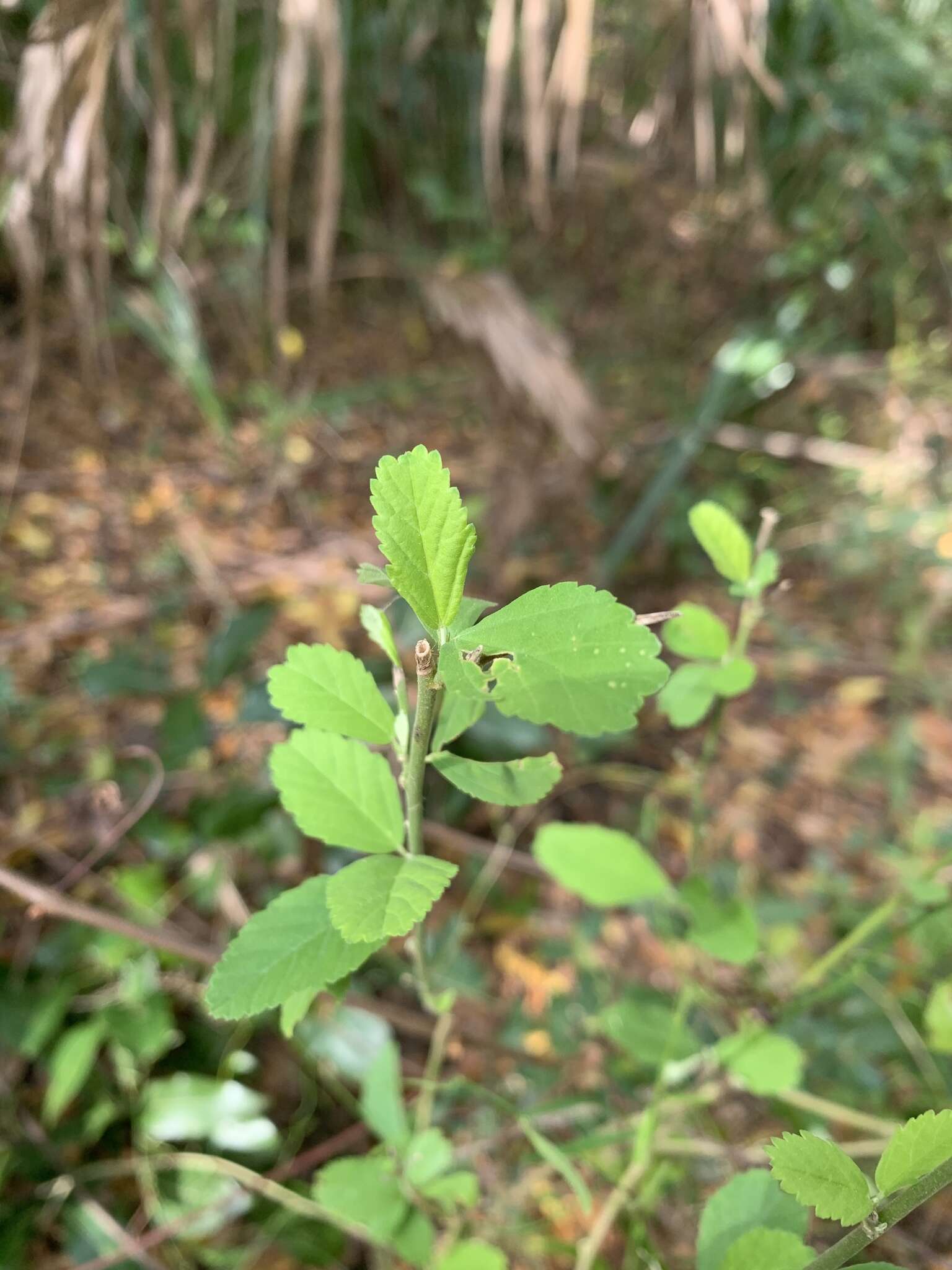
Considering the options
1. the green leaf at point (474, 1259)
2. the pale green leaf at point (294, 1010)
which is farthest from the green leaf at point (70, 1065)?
the pale green leaf at point (294, 1010)

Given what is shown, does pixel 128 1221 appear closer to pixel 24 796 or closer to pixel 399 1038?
pixel 399 1038

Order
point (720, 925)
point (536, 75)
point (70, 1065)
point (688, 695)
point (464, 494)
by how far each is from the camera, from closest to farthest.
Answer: point (688, 695)
point (720, 925)
point (70, 1065)
point (536, 75)
point (464, 494)

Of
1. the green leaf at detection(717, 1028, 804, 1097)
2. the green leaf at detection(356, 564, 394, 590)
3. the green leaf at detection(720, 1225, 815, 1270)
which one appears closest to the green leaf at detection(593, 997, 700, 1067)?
the green leaf at detection(717, 1028, 804, 1097)

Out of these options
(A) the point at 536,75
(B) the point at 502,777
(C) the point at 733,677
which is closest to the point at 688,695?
(C) the point at 733,677

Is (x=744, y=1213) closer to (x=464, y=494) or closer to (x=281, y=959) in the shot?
(x=281, y=959)

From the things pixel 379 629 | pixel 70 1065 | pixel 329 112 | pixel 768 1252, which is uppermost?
pixel 329 112

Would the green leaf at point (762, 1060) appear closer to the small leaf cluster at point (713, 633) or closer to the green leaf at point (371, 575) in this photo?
the small leaf cluster at point (713, 633)

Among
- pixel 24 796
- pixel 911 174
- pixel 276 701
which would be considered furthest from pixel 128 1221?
pixel 911 174
